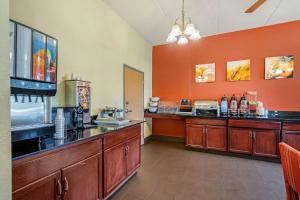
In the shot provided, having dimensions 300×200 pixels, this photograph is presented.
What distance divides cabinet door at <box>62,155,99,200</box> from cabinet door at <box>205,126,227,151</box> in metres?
2.85

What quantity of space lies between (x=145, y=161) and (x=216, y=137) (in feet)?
5.70

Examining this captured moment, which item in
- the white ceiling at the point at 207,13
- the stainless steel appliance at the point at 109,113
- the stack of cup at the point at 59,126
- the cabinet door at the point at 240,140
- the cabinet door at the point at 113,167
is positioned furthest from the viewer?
the cabinet door at the point at 240,140

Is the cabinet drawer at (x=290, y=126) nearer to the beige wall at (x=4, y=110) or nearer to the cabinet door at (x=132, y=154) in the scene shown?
the cabinet door at (x=132, y=154)

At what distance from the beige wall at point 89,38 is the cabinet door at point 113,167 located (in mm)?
933

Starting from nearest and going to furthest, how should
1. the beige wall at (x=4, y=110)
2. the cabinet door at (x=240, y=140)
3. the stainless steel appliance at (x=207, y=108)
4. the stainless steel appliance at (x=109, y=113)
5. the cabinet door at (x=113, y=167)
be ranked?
the beige wall at (x=4, y=110) → the cabinet door at (x=113, y=167) → the stainless steel appliance at (x=109, y=113) → the cabinet door at (x=240, y=140) → the stainless steel appliance at (x=207, y=108)

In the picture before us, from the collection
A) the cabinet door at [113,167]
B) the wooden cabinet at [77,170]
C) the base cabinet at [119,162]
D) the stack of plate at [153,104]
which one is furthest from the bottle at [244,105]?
the cabinet door at [113,167]

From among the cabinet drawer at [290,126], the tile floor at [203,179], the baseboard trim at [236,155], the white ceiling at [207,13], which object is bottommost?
the tile floor at [203,179]

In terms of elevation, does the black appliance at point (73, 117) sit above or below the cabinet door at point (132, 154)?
above

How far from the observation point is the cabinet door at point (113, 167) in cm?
191

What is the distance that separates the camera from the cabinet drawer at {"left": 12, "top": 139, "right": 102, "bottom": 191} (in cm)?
107

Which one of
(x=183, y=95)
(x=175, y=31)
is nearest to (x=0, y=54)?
(x=175, y=31)

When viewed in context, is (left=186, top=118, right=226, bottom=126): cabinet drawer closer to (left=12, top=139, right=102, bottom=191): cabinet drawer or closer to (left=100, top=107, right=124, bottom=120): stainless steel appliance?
(left=100, top=107, right=124, bottom=120): stainless steel appliance

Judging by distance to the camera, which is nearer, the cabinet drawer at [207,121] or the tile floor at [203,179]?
the tile floor at [203,179]

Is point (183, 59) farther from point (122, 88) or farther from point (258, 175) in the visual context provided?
point (258, 175)
